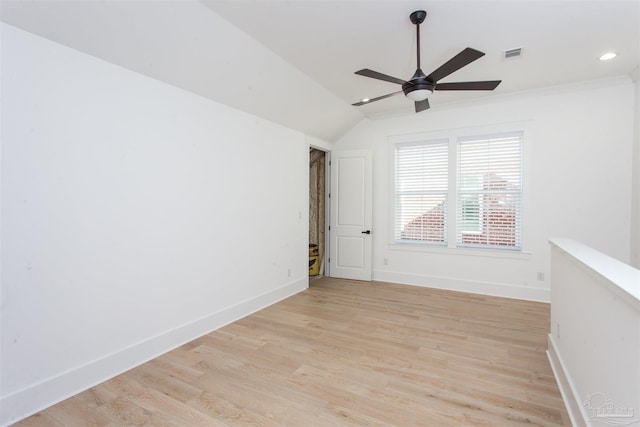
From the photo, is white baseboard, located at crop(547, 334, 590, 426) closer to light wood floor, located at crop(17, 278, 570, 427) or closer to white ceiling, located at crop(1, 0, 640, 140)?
light wood floor, located at crop(17, 278, 570, 427)

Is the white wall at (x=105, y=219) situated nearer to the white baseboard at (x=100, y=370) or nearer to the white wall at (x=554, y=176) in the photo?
the white baseboard at (x=100, y=370)

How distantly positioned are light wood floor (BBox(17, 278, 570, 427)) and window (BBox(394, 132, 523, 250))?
1369 millimetres

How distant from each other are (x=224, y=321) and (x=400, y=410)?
2173 millimetres

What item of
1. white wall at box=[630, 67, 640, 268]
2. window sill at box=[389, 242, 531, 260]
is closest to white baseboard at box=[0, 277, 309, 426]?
window sill at box=[389, 242, 531, 260]

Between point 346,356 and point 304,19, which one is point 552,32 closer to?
point 304,19

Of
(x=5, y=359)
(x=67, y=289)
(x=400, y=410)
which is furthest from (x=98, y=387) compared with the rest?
(x=400, y=410)

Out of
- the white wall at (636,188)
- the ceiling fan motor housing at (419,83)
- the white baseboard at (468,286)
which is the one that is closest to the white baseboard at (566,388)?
the white baseboard at (468,286)

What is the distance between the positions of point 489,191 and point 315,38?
3331 mm

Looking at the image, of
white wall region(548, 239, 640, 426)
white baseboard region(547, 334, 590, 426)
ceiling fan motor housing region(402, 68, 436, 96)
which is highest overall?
ceiling fan motor housing region(402, 68, 436, 96)

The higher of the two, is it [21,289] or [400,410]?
[21,289]

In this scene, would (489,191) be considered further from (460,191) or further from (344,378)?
(344,378)

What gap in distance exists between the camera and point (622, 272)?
1427 millimetres

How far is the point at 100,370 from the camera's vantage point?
2.34m

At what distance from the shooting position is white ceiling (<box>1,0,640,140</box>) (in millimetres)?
2188
